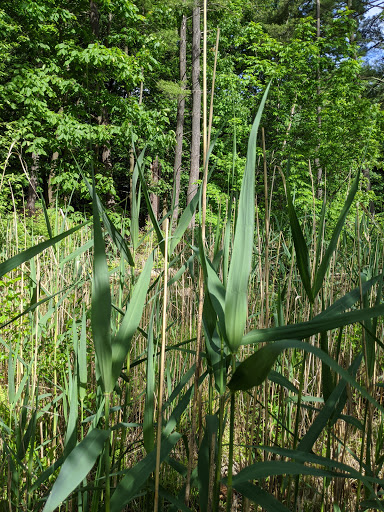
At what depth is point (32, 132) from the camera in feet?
23.8

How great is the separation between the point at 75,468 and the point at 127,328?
174mm

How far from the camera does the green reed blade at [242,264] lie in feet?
1.62

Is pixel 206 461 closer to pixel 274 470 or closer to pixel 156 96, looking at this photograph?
pixel 274 470

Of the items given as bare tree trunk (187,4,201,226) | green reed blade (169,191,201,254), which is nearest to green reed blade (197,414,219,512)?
green reed blade (169,191,201,254)

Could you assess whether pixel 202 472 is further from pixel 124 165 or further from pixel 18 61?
pixel 124 165

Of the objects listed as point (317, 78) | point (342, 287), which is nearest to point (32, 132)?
point (317, 78)

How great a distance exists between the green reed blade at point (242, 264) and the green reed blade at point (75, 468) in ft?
0.69

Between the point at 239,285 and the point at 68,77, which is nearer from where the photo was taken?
the point at 239,285

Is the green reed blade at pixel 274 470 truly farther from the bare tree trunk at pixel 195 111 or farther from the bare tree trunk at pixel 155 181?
the bare tree trunk at pixel 155 181

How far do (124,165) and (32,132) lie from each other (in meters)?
5.16

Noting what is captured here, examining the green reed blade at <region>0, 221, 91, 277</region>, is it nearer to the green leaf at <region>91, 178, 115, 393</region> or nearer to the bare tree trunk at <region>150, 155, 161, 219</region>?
the green leaf at <region>91, 178, 115, 393</region>

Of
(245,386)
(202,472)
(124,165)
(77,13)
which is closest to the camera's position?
(245,386)

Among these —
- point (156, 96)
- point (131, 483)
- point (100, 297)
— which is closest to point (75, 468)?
point (131, 483)

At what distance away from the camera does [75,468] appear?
1.56ft
